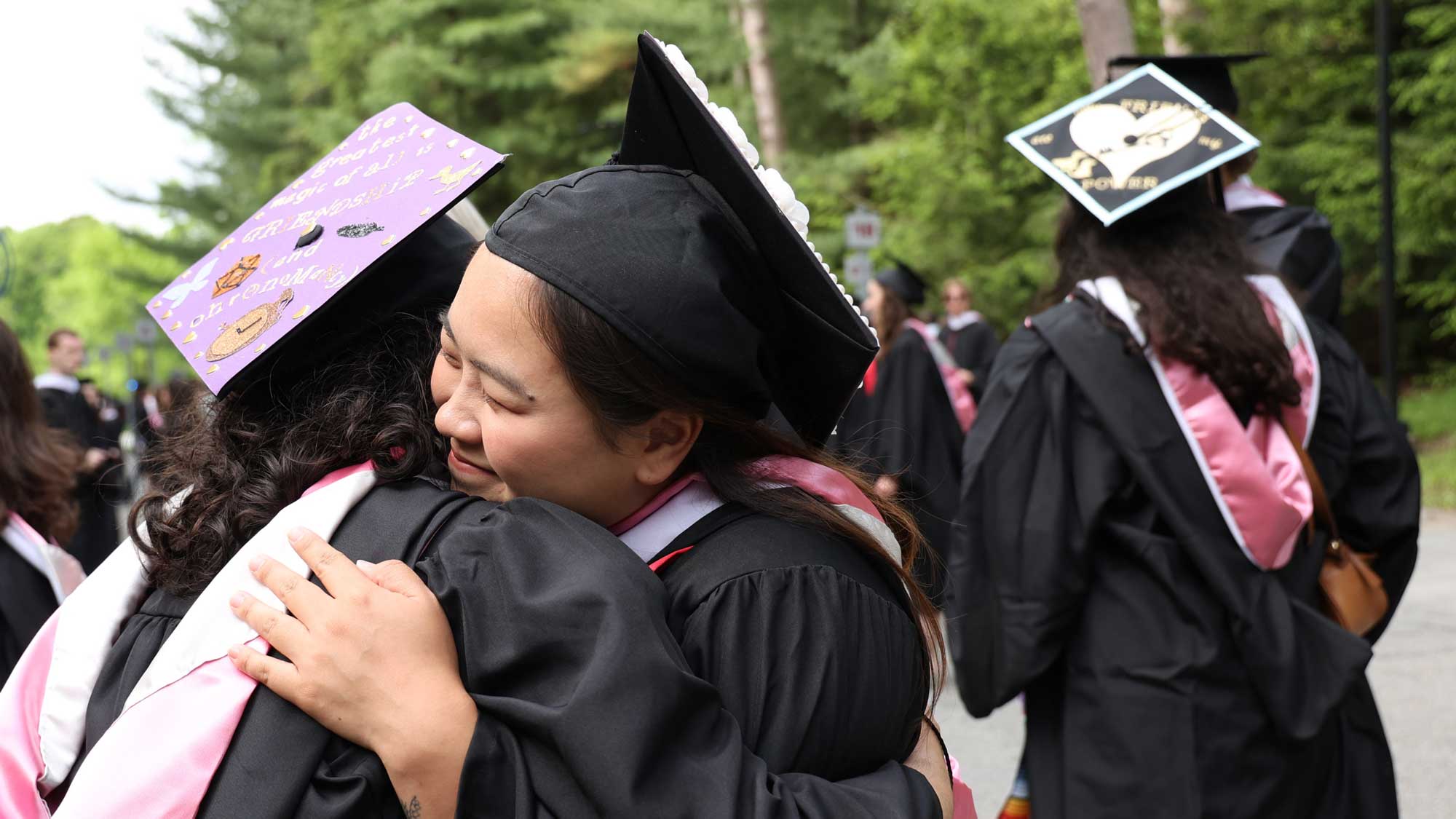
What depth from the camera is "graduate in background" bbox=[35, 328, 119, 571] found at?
8.19 metres

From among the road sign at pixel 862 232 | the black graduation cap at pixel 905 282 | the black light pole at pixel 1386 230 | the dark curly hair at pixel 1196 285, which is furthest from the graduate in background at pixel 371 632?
the road sign at pixel 862 232

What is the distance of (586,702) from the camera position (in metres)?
1.11

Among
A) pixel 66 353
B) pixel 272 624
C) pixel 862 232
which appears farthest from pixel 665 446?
pixel 862 232

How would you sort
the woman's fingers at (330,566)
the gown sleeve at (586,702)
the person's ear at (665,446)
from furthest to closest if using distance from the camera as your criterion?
1. the person's ear at (665,446)
2. the woman's fingers at (330,566)
3. the gown sleeve at (586,702)

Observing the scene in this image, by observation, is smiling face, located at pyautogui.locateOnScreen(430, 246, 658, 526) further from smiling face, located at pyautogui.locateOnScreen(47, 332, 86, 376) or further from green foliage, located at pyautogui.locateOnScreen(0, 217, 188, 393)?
green foliage, located at pyautogui.locateOnScreen(0, 217, 188, 393)

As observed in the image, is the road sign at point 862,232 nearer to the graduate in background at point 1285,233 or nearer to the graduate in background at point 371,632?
the graduate in background at point 1285,233

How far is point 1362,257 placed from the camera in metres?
16.2

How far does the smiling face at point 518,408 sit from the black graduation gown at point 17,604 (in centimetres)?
187

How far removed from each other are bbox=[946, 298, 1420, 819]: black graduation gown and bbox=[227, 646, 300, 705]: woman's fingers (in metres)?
2.07

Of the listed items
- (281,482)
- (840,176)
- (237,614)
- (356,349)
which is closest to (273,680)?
(237,614)

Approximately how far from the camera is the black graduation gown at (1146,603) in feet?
9.21

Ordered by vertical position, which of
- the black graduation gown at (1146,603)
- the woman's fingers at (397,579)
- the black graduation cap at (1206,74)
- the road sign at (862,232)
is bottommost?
the road sign at (862,232)

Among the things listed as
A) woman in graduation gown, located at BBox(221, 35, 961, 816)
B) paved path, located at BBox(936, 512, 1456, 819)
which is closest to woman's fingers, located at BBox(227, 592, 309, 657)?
woman in graduation gown, located at BBox(221, 35, 961, 816)

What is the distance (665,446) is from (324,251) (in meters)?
0.44
